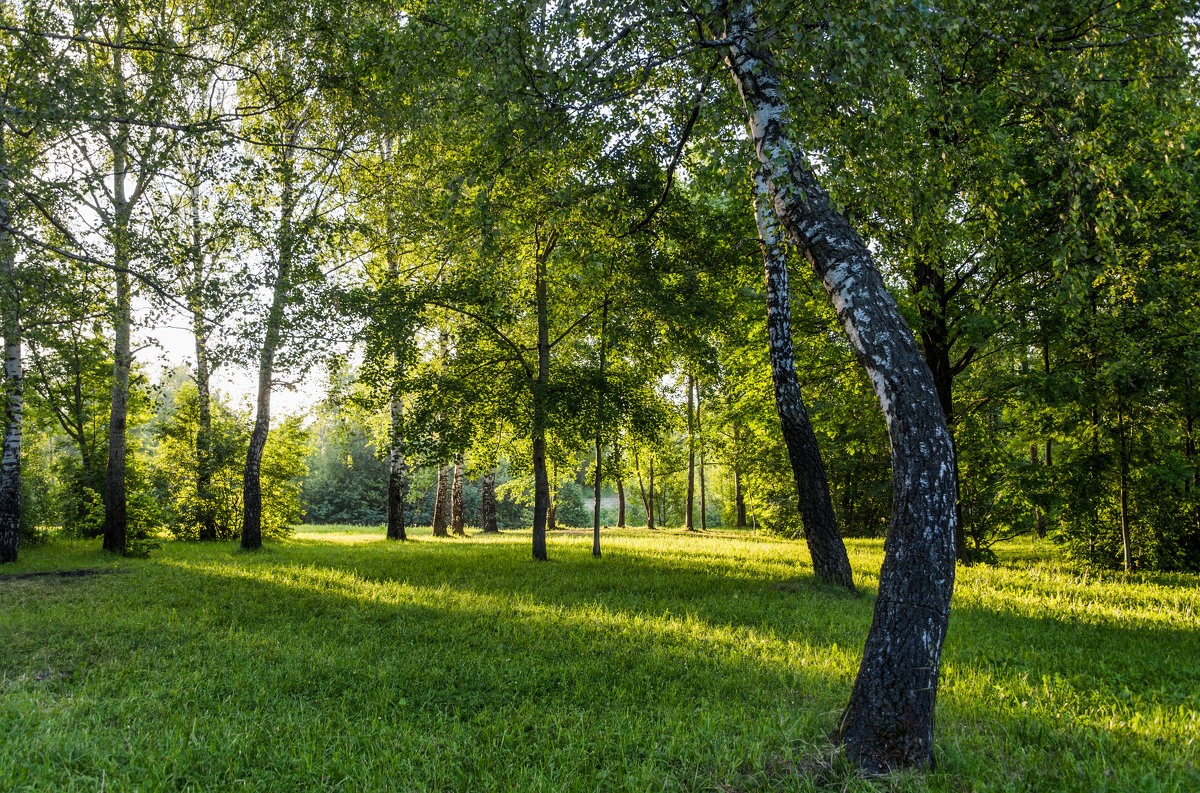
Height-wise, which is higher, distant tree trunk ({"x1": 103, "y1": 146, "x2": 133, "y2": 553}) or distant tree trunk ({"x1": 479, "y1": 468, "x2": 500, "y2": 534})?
distant tree trunk ({"x1": 103, "y1": 146, "x2": 133, "y2": 553})

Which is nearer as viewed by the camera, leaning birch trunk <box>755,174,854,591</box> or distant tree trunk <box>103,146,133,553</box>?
leaning birch trunk <box>755,174,854,591</box>

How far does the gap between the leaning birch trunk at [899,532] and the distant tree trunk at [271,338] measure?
7.67m

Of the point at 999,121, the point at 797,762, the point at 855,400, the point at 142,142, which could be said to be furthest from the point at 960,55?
the point at 142,142

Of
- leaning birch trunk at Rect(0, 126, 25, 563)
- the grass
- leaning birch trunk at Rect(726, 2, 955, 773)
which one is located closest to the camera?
leaning birch trunk at Rect(726, 2, 955, 773)

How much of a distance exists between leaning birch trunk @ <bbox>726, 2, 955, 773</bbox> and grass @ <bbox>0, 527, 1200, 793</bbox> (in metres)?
0.29

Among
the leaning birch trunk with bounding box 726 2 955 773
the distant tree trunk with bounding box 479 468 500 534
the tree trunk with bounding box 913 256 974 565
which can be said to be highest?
the tree trunk with bounding box 913 256 974 565

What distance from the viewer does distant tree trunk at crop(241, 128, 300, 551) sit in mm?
9961

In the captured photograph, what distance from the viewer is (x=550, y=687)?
538cm

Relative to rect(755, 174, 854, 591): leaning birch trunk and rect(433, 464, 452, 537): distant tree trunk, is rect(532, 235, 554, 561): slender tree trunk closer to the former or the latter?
rect(755, 174, 854, 591): leaning birch trunk

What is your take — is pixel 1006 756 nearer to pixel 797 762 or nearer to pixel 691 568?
pixel 797 762

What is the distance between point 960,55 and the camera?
21.4 feet

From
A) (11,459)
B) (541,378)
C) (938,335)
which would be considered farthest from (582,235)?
(11,459)

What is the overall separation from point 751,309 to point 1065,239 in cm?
950

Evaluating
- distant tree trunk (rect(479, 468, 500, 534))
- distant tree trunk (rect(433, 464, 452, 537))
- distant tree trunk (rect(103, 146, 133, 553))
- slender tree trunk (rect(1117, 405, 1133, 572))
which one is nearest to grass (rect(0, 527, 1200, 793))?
slender tree trunk (rect(1117, 405, 1133, 572))
